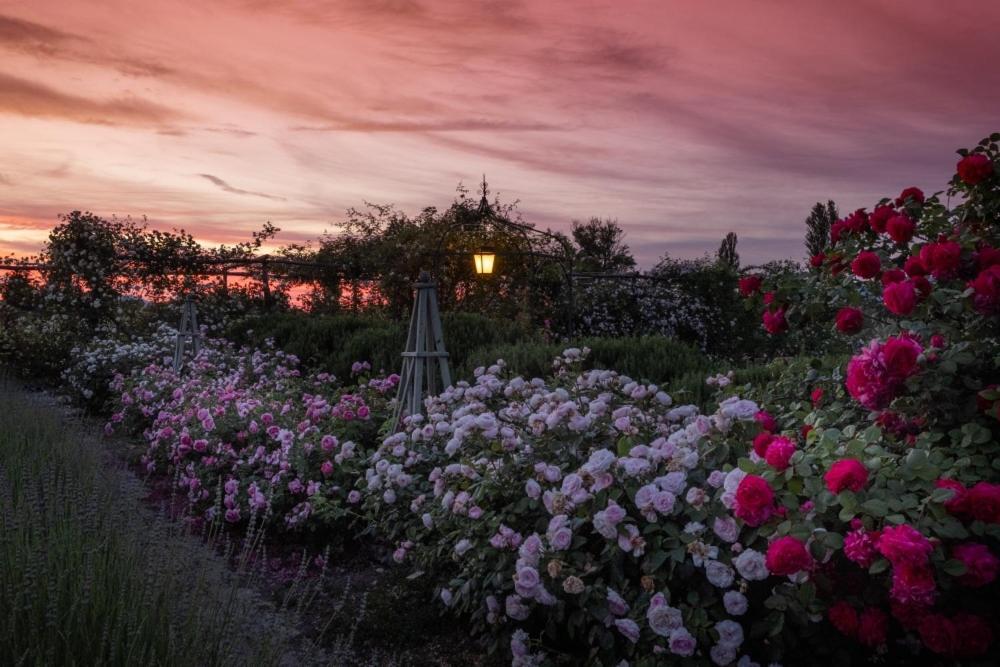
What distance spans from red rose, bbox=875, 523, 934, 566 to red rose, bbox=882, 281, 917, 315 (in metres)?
0.94

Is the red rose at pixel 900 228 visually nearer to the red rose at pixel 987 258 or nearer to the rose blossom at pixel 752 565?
the red rose at pixel 987 258

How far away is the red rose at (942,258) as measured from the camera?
3064mm

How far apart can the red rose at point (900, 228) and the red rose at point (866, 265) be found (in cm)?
14

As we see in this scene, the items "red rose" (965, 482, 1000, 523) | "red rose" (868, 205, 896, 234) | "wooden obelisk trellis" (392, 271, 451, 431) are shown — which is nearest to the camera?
"red rose" (965, 482, 1000, 523)

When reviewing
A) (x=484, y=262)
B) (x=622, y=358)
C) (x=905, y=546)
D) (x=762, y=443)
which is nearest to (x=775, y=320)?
(x=762, y=443)

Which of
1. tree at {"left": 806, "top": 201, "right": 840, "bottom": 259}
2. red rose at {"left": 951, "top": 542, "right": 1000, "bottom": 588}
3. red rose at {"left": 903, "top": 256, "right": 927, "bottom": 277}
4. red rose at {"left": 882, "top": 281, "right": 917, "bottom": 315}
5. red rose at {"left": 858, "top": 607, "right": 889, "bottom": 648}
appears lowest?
red rose at {"left": 858, "top": 607, "right": 889, "bottom": 648}

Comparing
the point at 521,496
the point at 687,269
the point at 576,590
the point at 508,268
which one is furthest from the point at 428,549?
the point at 687,269

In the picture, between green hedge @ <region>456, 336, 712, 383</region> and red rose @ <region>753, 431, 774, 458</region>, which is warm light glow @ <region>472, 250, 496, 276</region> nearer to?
green hedge @ <region>456, 336, 712, 383</region>

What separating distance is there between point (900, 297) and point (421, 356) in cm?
348

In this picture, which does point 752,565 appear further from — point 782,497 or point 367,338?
point 367,338

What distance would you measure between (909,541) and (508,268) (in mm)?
11985

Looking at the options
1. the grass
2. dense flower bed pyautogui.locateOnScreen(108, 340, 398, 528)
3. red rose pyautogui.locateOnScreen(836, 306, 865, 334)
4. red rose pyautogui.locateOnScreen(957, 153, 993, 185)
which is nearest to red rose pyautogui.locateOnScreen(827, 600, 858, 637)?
red rose pyautogui.locateOnScreen(836, 306, 865, 334)

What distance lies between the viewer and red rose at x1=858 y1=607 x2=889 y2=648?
2580mm

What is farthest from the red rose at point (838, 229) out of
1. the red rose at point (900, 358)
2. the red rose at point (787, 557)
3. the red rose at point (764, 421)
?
the red rose at point (787, 557)
